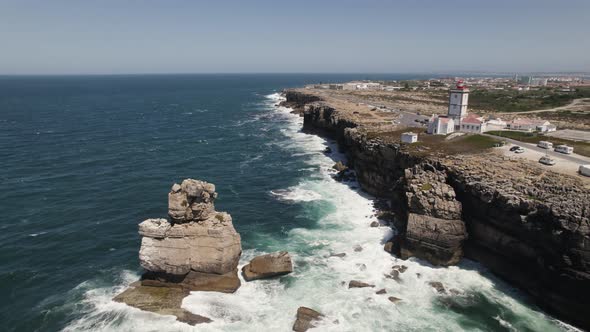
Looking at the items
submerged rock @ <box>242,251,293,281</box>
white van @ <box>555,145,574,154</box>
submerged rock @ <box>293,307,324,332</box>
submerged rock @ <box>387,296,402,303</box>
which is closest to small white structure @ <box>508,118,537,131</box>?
white van @ <box>555,145,574,154</box>

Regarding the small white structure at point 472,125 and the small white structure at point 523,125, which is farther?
the small white structure at point 523,125

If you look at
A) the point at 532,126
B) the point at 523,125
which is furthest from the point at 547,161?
the point at 532,126

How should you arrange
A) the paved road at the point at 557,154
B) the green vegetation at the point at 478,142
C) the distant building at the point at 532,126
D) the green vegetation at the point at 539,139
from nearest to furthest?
the paved road at the point at 557,154, the green vegetation at the point at 539,139, the green vegetation at the point at 478,142, the distant building at the point at 532,126

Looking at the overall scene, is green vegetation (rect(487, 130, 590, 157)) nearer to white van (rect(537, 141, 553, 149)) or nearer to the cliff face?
white van (rect(537, 141, 553, 149))

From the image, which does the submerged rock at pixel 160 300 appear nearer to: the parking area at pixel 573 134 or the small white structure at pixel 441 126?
the small white structure at pixel 441 126

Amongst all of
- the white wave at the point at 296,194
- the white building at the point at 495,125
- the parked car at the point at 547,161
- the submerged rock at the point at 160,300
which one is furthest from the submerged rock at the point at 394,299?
the white building at the point at 495,125

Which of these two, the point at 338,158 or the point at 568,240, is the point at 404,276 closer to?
the point at 568,240

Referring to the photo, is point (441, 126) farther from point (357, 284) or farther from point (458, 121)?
point (357, 284)
